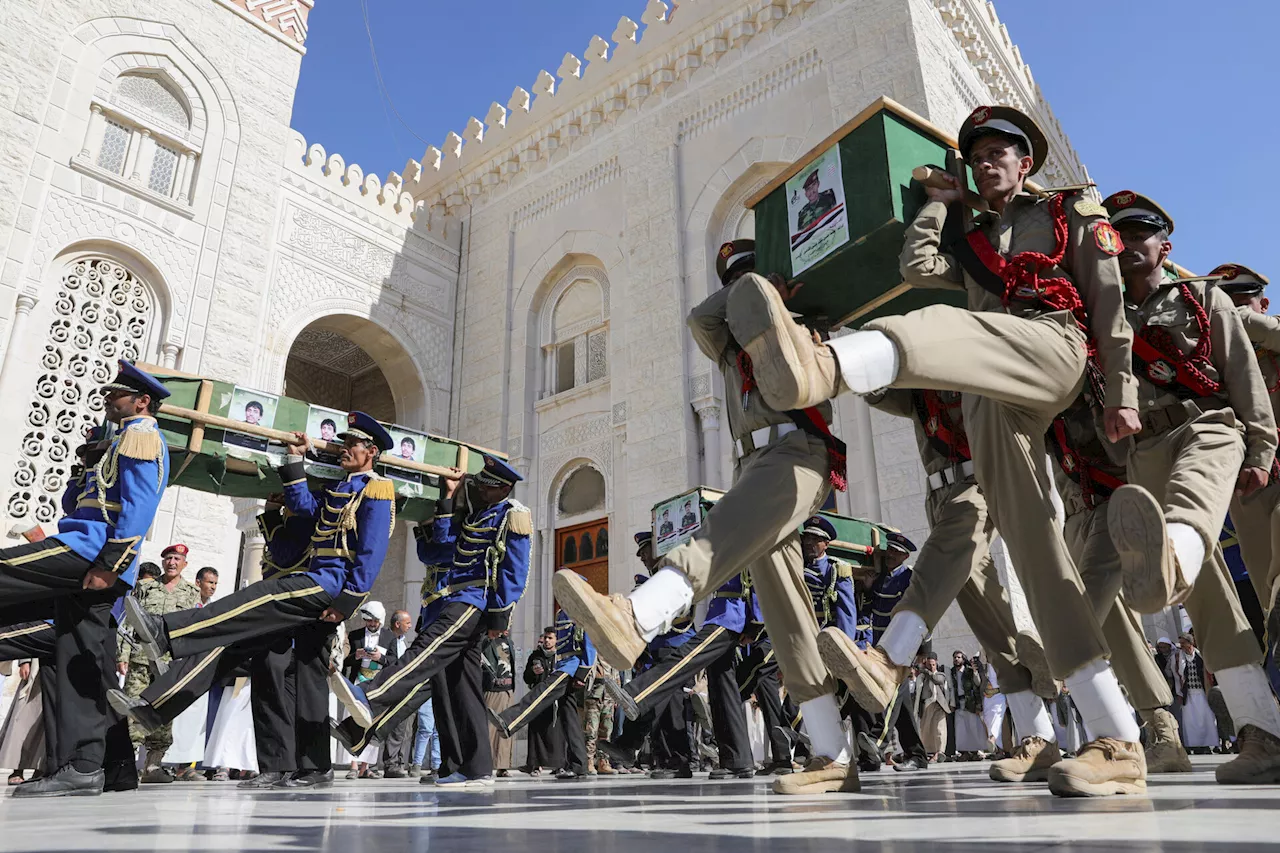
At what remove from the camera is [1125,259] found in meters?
2.73

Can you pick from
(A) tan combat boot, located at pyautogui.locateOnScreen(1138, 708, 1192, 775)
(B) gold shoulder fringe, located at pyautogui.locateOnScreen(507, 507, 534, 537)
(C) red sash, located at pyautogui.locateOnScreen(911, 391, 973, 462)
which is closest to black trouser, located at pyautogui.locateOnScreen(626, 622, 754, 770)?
(B) gold shoulder fringe, located at pyautogui.locateOnScreen(507, 507, 534, 537)

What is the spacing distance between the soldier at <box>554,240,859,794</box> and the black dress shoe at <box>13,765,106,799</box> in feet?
6.89

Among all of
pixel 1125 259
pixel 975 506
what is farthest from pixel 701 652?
pixel 1125 259

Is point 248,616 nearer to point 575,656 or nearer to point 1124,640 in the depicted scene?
point 575,656

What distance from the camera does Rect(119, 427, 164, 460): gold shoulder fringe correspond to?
316 centimetres

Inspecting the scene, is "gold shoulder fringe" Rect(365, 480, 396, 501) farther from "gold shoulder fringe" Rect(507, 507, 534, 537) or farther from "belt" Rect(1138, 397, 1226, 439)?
"belt" Rect(1138, 397, 1226, 439)

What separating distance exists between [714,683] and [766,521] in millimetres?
2793

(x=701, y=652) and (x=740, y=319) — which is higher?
(x=740, y=319)

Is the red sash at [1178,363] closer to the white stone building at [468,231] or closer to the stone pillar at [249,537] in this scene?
the white stone building at [468,231]

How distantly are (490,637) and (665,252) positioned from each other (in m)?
9.17

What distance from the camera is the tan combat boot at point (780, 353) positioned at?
5.20 feet

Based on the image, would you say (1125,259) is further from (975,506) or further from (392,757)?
(392,757)

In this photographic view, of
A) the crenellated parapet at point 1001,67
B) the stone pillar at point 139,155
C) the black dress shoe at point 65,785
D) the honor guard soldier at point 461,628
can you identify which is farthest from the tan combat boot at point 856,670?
the crenellated parapet at point 1001,67

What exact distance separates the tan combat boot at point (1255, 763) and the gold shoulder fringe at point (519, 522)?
2.65 meters
